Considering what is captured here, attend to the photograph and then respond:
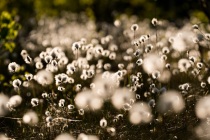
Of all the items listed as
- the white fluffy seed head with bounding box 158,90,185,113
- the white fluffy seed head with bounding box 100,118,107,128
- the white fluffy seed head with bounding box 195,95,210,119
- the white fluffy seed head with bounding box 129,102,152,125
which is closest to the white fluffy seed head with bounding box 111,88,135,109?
the white fluffy seed head with bounding box 129,102,152,125

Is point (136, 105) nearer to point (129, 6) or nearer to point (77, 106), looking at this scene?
point (77, 106)

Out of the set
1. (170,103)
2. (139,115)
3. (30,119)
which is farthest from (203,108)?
(30,119)

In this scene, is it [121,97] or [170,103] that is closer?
[170,103]

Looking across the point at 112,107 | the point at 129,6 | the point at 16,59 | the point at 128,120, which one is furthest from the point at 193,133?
the point at 129,6

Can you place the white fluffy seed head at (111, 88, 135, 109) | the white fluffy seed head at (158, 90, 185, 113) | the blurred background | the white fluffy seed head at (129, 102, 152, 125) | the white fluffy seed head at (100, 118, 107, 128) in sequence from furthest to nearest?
1. the blurred background
2. the white fluffy seed head at (111, 88, 135, 109)
3. the white fluffy seed head at (158, 90, 185, 113)
4. the white fluffy seed head at (129, 102, 152, 125)
5. the white fluffy seed head at (100, 118, 107, 128)

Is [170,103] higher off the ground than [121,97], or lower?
lower

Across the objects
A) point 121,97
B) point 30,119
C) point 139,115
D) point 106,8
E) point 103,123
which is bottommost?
point 103,123

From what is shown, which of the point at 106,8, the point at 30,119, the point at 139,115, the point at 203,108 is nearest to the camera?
the point at 139,115

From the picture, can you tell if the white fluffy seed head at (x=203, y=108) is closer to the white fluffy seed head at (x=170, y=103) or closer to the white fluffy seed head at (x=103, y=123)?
the white fluffy seed head at (x=170, y=103)

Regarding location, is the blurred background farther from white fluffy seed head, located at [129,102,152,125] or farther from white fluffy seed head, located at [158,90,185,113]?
white fluffy seed head, located at [129,102,152,125]

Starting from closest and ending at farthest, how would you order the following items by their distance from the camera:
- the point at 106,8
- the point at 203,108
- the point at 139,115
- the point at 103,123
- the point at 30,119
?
the point at 103,123 < the point at 139,115 < the point at 203,108 < the point at 30,119 < the point at 106,8

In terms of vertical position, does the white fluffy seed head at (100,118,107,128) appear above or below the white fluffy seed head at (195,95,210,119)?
below

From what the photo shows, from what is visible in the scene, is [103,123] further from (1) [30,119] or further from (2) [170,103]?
(1) [30,119]
